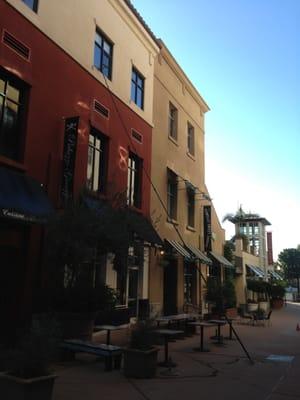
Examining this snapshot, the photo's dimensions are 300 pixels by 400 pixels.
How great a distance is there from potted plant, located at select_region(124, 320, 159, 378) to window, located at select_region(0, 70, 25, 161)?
17.4ft

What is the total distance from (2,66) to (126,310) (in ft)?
28.2

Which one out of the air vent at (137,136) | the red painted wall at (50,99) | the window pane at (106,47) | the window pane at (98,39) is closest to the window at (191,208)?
the air vent at (137,136)

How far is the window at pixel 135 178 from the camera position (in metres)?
17.0

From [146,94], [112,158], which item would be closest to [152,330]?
[112,158]

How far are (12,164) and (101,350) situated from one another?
4759 mm

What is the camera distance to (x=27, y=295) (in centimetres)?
1086

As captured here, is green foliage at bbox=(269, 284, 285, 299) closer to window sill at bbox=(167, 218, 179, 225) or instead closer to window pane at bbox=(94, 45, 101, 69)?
window sill at bbox=(167, 218, 179, 225)

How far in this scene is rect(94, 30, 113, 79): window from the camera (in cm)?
1516

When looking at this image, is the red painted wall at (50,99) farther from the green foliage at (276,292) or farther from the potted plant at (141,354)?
the green foliage at (276,292)

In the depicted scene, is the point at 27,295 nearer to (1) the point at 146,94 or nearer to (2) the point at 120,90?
(2) the point at 120,90

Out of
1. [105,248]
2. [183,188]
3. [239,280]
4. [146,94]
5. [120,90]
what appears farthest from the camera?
→ [239,280]

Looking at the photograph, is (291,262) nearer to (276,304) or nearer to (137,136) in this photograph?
(276,304)

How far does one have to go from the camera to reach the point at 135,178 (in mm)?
17469

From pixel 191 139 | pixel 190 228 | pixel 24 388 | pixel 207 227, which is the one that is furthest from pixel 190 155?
pixel 24 388
